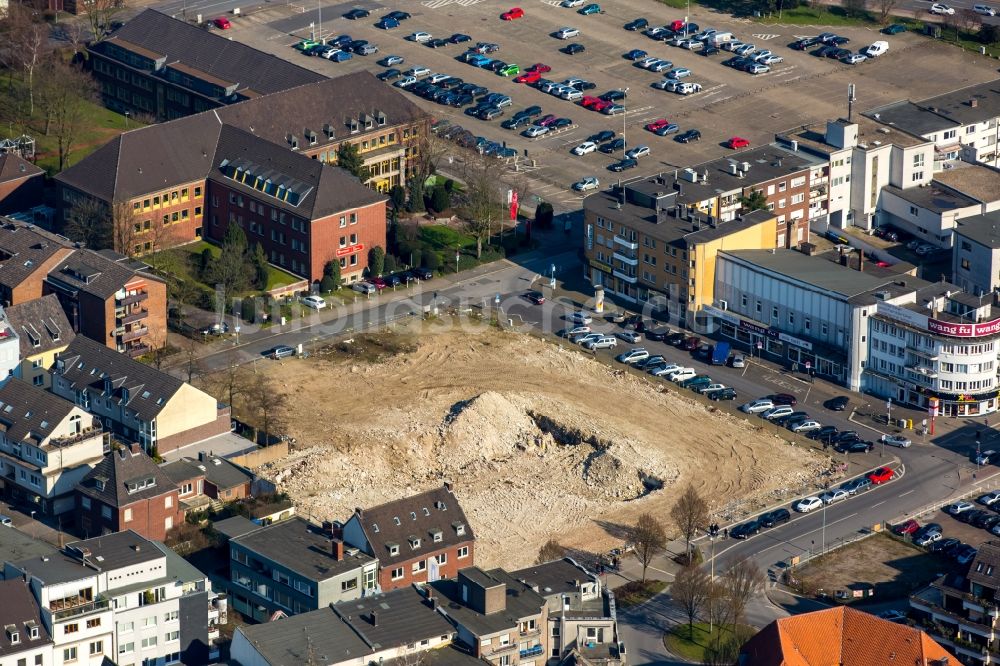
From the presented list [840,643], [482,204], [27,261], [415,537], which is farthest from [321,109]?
[840,643]

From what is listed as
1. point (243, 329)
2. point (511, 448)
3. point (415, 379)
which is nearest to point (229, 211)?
point (243, 329)

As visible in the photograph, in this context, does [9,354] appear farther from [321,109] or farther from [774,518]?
[774,518]

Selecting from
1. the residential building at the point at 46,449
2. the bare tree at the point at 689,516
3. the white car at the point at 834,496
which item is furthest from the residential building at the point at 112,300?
the white car at the point at 834,496

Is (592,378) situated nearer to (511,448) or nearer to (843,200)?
(511,448)

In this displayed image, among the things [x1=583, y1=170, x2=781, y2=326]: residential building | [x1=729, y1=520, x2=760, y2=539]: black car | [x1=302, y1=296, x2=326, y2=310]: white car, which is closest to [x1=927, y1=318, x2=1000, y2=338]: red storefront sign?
[x1=583, y1=170, x2=781, y2=326]: residential building

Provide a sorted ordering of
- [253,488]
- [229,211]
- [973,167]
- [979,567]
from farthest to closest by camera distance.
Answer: [973,167] → [229,211] → [253,488] → [979,567]

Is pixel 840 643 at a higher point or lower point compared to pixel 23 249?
lower
